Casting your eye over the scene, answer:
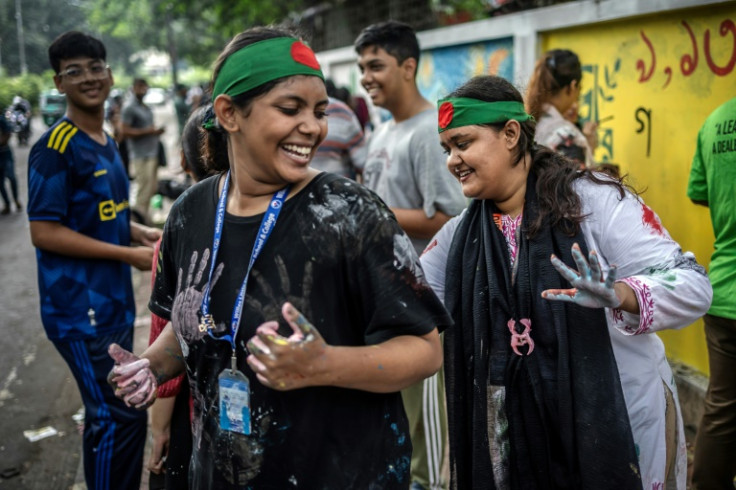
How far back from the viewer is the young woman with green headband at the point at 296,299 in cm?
172

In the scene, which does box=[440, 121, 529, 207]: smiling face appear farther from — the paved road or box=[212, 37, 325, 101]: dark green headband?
the paved road

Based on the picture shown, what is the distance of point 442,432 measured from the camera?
3.78 m

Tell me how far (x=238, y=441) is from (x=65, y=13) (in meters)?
55.0

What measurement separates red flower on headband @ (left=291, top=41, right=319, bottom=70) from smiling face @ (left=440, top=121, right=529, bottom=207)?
0.78 meters

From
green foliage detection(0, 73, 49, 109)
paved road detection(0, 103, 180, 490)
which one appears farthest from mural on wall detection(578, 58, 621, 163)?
green foliage detection(0, 73, 49, 109)

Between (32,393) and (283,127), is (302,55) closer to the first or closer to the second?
(283,127)

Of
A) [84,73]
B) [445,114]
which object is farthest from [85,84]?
A: [445,114]

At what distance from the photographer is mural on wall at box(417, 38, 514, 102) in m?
7.20

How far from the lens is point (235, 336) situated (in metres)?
1.81

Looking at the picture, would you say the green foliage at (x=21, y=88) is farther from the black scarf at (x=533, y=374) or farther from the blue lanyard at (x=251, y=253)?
the blue lanyard at (x=251, y=253)

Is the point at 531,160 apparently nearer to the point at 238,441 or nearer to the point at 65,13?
the point at 238,441

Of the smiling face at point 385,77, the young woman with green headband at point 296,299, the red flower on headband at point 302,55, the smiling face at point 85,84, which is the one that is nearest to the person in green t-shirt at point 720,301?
the smiling face at point 385,77

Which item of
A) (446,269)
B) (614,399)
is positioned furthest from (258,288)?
(614,399)

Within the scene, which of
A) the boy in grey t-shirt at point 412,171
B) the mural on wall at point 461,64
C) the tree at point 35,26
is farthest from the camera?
the tree at point 35,26
